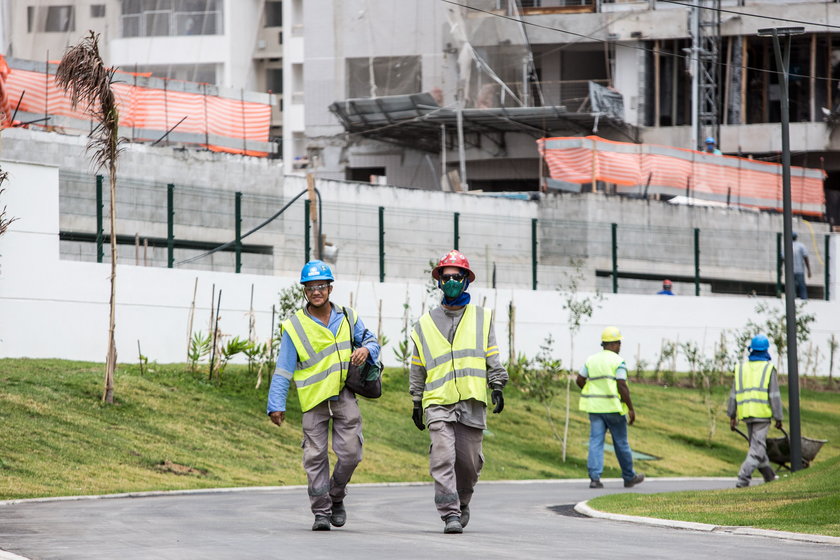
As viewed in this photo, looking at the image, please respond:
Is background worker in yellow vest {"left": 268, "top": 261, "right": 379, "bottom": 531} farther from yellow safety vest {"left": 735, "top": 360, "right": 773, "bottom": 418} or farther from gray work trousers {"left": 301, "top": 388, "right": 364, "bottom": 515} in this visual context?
yellow safety vest {"left": 735, "top": 360, "right": 773, "bottom": 418}

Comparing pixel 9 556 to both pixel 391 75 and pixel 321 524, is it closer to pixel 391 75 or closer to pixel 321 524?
pixel 321 524

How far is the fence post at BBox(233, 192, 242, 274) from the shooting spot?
2905 centimetres

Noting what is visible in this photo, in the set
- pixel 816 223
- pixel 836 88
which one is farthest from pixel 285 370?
pixel 836 88

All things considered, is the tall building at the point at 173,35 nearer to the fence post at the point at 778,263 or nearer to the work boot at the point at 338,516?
the fence post at the point at 778,263

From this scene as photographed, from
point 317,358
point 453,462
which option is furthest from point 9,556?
point 453,462

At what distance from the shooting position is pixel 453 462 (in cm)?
1198

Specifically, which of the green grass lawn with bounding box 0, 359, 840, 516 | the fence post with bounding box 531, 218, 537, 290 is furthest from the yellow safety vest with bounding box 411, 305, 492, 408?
the fence post with bounding box 531, 218, 537, 290

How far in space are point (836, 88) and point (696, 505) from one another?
149ft

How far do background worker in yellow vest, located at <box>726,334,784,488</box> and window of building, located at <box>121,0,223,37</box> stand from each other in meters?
39.3

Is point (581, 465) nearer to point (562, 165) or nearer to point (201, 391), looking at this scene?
point (201, 391)

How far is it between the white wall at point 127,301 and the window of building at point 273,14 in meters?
36.7

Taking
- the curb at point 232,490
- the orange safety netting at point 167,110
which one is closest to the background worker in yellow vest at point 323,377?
the curb at point 232,490

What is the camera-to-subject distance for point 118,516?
13.0 m

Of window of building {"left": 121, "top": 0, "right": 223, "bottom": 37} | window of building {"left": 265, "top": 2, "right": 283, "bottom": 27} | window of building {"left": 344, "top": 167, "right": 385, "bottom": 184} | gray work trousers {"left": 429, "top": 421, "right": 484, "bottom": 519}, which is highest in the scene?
window of building {"left": 265, "top": 2, "right": 283, "bottom": 27}
